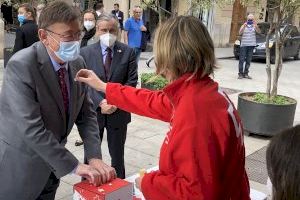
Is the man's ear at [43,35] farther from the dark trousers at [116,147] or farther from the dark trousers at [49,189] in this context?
the dark trousers at [116,147]

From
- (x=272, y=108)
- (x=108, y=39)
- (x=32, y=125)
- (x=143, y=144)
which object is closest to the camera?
(x=32, y=125)

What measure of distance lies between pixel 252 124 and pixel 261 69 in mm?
9194

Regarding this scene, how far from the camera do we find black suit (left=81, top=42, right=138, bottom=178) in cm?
446

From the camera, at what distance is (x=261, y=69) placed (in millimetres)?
16031

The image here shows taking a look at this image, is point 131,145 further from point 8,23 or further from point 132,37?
point 8,23

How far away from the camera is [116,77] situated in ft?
14.6

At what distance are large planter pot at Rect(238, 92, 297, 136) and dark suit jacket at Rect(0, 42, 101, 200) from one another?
5.01 m

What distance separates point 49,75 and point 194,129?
0.91 metres

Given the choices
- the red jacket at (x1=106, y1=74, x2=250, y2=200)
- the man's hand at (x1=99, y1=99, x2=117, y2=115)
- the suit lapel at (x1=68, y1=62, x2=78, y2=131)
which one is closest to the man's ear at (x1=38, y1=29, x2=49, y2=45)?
the suit lapel at (x1=68, y1=62, x2=78, y2=131)

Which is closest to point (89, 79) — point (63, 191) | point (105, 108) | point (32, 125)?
point (32, 125)

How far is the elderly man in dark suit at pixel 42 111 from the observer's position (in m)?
2.34

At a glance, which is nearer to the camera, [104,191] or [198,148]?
Answer: [198,148]

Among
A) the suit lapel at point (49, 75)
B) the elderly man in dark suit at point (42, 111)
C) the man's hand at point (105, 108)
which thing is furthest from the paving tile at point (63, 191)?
the suit lapel at point (49, 75)

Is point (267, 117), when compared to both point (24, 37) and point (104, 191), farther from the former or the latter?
point (104, 191)
